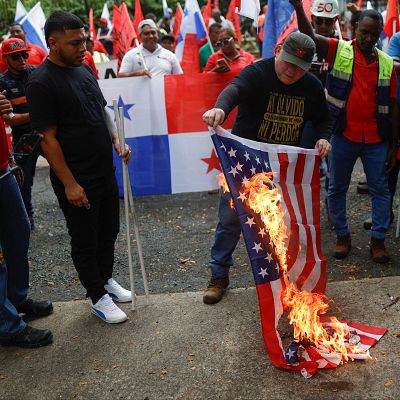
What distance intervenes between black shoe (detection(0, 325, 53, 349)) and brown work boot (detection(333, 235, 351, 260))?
276cm

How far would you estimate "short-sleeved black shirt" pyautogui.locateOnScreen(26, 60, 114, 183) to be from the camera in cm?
327

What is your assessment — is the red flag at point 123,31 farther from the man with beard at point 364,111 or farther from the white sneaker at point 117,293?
the white sneaker at point 117,293

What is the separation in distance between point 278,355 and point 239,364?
247mm

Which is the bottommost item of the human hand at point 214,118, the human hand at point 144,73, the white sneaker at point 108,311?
the white sneaker at point 108,311

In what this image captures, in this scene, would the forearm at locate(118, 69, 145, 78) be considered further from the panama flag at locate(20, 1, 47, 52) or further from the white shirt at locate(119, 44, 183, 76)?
the panama flag at locate(20, 1, 47, 52)

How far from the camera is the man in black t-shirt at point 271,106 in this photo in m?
3.51

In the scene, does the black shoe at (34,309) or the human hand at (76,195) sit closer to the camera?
the human hand at (76,195)

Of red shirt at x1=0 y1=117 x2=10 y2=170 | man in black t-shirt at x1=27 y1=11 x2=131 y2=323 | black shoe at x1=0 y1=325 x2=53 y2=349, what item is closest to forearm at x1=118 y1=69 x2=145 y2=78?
man in black t-shirt at x1=27 y1=11 x2=131 y2=323

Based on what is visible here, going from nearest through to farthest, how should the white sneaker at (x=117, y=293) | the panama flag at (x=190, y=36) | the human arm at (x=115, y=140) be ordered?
the human arm at (x=115, y=140) → the white sneaker at (x=117, y=293) → the panama flag at (x=190, y=36)

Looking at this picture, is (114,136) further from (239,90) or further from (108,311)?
(108,311)

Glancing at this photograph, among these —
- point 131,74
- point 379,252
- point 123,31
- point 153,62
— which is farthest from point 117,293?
point 123,31

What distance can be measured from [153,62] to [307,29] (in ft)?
11.5

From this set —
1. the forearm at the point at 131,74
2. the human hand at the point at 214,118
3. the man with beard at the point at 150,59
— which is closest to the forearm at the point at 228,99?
the human hand at the point at 214,118

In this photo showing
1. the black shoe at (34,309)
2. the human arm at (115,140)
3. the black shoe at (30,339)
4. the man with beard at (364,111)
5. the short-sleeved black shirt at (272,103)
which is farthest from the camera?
the man with beard at (364,111)
